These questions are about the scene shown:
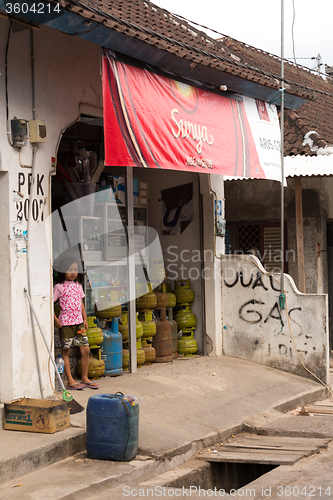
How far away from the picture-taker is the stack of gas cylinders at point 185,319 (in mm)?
9766

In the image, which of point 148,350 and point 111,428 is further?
point 148,350

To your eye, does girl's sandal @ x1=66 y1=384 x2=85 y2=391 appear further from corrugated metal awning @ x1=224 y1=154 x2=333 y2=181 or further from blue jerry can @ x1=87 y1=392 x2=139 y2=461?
corrugated metal awning @ x1=224 y1=154 x2=333 y2=181

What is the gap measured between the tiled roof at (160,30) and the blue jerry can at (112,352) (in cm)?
379

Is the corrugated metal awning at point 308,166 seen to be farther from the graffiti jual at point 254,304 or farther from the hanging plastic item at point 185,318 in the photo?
the hanging plastic item at point 185,318

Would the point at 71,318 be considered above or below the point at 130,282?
below

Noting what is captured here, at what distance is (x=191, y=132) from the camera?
7.54m

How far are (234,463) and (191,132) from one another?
4094mm

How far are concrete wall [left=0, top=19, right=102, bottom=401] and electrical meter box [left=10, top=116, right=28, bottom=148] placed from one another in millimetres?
92

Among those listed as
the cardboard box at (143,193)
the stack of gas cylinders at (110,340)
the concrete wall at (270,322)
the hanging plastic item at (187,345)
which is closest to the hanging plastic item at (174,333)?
the hanging plastic item at (187,345)

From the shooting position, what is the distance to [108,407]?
538 centimetres

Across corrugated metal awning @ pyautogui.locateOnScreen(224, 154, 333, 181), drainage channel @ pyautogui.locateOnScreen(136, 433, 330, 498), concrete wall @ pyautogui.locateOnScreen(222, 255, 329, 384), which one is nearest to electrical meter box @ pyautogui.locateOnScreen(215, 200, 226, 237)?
concrete wall @ pyautogui.locateOnScreen(222, 255, 329, 384)

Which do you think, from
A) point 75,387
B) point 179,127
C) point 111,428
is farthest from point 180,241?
point 111,428

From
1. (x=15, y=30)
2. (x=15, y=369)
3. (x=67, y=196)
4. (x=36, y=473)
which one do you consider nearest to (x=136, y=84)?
(x=15, y=30)

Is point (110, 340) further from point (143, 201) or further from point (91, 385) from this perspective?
point (143, 201)
